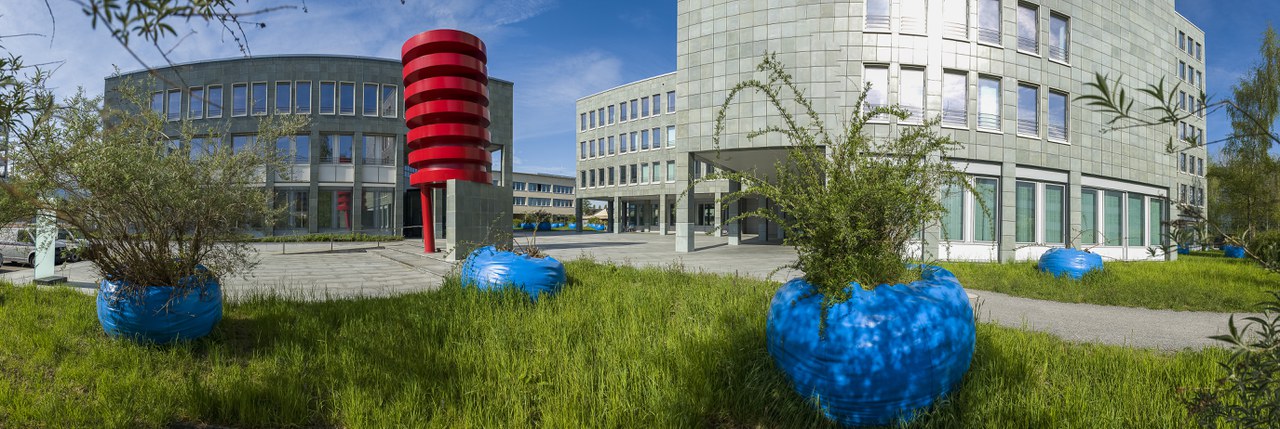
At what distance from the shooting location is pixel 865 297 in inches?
134

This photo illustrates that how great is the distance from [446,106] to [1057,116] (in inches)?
766

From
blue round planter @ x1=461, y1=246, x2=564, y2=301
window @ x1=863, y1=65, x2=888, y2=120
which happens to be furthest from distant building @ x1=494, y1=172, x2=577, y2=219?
blue round planter @ x1=461, y1=246, x2=564, y2=301

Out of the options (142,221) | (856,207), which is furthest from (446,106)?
(856,207)

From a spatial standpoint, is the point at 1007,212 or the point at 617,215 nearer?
the point at 1007,212

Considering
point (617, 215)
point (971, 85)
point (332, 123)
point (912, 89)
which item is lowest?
point (617, 215)

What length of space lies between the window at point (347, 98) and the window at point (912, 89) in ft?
92.1

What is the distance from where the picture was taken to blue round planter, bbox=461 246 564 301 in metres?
6.67

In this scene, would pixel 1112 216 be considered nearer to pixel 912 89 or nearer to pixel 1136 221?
pixel 1136 221

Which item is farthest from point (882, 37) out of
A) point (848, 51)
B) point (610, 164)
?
point (610, 164)

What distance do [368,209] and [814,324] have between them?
105ft

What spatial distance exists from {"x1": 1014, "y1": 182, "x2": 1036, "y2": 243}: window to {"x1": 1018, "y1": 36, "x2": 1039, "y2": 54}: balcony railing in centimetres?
434

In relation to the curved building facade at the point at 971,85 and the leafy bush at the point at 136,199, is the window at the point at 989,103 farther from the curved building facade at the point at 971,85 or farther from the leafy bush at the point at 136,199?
the leafy bush at the point at 136,199

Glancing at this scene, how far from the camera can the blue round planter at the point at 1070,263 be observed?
34.7 feet

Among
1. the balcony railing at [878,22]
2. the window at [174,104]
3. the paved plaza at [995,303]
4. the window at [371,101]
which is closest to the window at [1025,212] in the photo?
the balcony railing at [878,22]
